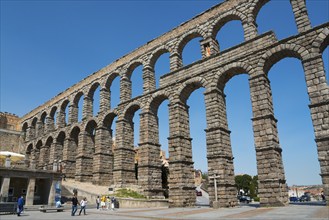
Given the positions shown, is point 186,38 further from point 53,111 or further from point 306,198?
point 53,111

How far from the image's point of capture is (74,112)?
4025 centimetres

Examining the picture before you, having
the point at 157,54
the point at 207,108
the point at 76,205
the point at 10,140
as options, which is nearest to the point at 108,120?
the point at 157,54

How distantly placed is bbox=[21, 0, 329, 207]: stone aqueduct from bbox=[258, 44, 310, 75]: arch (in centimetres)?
7

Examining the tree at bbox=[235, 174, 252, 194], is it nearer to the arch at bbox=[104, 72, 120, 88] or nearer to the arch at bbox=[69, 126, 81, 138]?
the arch at bbox=[69, 126, 81, 138]

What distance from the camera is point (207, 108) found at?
22859mm

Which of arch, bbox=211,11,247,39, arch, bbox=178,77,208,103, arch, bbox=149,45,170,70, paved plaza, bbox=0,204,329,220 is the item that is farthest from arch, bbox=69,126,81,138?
paved plaza, bbox=0,204,329,220

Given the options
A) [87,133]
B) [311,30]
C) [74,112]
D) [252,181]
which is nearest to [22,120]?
[74,112]

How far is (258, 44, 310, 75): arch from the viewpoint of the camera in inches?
764

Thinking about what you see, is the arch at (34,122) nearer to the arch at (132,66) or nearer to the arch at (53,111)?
the arch at (53,111)

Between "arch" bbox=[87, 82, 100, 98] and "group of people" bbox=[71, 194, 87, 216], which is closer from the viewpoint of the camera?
"group of people" bbox=[71, 194, 87, 216]

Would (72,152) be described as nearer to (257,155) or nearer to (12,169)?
(12,169)

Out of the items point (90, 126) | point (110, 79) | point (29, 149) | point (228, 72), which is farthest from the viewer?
point (29, 149)

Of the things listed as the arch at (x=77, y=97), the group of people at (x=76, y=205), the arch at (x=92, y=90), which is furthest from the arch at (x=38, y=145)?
the group of people at (x=76, y=205)

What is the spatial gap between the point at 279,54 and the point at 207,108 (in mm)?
6609
